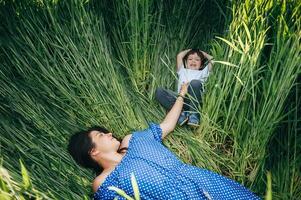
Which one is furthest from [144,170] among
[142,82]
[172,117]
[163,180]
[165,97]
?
[142,82]

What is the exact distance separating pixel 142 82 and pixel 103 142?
0.60 m

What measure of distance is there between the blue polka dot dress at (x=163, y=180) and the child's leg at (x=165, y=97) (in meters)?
0.44

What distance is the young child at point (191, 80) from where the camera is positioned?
186cm

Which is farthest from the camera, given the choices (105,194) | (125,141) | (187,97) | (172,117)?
(187,97)

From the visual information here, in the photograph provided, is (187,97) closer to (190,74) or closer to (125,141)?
(190,74)

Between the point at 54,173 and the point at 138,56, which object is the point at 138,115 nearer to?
the point at 138,56

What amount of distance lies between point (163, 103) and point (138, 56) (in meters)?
0.30

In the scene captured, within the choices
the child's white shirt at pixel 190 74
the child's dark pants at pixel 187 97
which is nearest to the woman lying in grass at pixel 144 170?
the child's dark pants at pixel 187 97

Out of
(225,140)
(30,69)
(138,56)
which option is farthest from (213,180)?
(30,69)

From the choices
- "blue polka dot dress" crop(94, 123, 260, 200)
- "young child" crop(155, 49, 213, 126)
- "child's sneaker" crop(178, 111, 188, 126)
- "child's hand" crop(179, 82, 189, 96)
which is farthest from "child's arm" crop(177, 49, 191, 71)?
"blue polka dot dress" crop(94, 123, 260, 200)

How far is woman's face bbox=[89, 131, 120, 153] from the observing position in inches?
61.2

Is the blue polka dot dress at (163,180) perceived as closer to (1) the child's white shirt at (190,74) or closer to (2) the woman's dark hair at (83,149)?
(2) the woman's dark hair at (83,149)

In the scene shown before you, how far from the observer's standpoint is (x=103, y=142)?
156cm

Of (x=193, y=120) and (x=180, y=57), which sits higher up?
(x=180, y=57)
